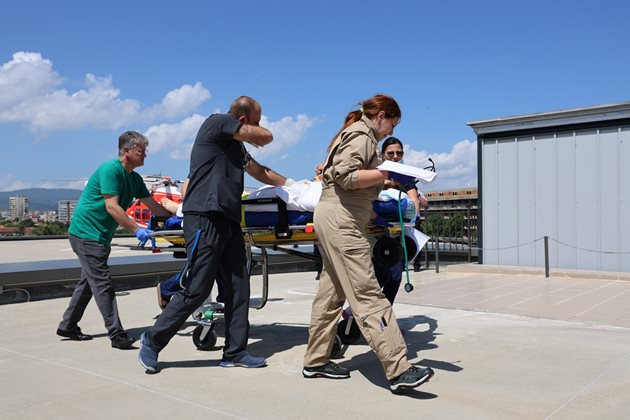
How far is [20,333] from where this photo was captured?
5.41m

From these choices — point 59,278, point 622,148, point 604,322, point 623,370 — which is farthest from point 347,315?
point 622,148

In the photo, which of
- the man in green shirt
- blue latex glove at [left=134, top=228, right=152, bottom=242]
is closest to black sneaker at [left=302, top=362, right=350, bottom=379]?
the man in green shirt

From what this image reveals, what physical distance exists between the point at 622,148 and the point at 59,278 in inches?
396

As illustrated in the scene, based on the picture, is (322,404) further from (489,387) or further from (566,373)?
(566,373)

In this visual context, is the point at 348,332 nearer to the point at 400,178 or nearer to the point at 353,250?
the point at 353,250

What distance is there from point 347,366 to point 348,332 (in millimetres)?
640

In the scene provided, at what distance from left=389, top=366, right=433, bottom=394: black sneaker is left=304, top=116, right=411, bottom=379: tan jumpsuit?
30mm

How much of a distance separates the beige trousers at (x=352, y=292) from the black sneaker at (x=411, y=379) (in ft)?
0.11

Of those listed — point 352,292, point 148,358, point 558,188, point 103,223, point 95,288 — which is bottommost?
point 148,358

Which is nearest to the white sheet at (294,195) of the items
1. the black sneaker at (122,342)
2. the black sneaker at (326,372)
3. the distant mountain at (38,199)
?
the black sneaker at (326,372)

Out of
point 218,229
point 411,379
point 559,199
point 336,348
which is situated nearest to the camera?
point 411,379

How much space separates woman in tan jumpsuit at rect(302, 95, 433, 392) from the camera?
11.0ft

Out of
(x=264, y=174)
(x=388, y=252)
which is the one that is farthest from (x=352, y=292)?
(x=264, y=174)

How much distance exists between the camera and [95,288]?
4855 mm
